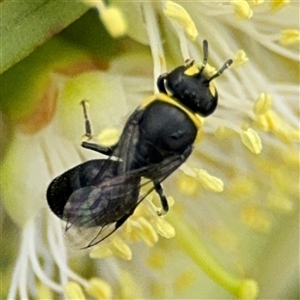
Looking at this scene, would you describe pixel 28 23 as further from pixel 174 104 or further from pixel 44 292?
pixel 44 292

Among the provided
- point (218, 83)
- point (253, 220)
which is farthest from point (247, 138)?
point (253, 220)

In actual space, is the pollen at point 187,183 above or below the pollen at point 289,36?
below

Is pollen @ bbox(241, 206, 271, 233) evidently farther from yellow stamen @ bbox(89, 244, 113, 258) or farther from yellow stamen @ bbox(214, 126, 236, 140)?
yellow stamen @ bbox(89, 244, 113, 258)

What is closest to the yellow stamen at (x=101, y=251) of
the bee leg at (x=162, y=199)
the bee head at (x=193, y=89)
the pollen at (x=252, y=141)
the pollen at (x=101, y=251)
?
the pollen at (x=101, y=251)

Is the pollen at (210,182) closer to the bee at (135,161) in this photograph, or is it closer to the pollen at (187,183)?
the pollen at (187,183)

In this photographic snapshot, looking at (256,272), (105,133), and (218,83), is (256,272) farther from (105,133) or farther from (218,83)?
(105,133)

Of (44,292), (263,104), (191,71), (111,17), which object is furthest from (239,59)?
(44,292)

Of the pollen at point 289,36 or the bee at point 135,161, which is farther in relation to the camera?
the pollen at point 289,36
